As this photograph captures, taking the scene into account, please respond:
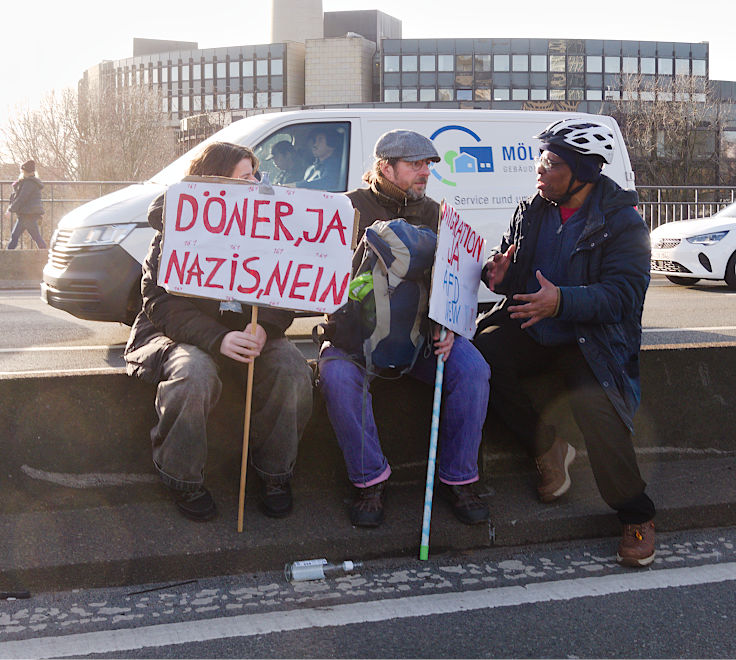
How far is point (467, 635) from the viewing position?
309 centimetres

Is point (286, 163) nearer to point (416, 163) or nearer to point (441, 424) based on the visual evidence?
point (416, 163)

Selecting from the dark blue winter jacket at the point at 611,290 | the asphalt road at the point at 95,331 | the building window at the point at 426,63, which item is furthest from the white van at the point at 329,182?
the building window at the point at 426,63

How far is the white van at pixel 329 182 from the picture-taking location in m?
7.64

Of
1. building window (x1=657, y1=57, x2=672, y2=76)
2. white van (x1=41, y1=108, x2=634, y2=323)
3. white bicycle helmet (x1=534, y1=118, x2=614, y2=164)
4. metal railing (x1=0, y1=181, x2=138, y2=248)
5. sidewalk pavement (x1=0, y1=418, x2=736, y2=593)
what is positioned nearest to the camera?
sidewalk pavement (x1=0, y1=418, x2=736, y2=593)

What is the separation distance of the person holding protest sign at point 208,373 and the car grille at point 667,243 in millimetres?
10584

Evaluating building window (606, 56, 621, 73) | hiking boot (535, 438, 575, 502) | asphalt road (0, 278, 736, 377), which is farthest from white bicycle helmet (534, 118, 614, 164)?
building window (606, 56, 621, 73)

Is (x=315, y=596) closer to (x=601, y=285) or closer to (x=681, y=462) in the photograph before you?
(x=601, y=285)

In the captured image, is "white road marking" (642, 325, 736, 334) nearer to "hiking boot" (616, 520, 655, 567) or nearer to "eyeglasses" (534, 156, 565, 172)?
"eyeglasses" (534, 156, 565, 172)

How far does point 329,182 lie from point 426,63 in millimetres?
86159

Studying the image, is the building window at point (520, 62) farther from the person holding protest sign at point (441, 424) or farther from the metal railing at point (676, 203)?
the person holding protest sign at point (441, 424)

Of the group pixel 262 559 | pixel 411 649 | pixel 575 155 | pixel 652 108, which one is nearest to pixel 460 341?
pixel 575 155

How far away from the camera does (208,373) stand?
12.4 feet

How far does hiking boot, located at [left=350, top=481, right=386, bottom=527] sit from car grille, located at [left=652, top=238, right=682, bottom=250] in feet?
34.8

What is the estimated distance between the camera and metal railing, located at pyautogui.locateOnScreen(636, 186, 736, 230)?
18625 millimetres
